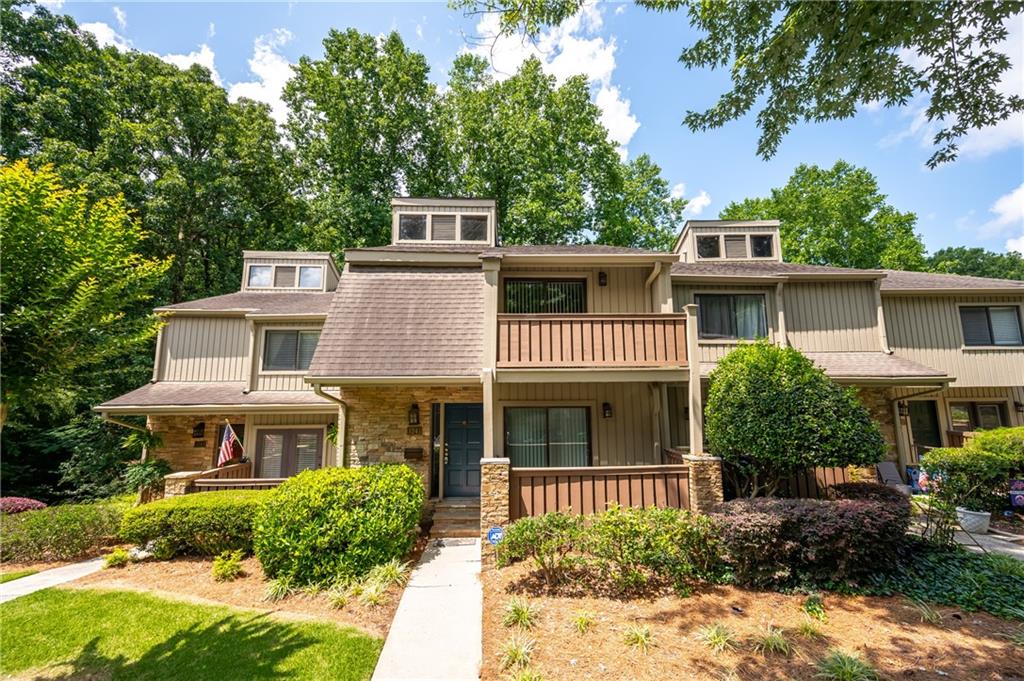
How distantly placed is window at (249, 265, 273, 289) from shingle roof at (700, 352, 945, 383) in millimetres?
13860

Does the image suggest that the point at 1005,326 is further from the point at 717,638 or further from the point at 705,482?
the point at 717,638

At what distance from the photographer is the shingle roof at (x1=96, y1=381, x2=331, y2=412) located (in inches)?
422

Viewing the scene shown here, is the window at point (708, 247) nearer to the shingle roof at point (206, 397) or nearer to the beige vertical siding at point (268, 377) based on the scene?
the beige vertical siding at point (268, 377)

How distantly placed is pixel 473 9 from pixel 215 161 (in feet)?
64.9

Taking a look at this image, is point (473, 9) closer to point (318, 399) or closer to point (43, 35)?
point (318, 399)

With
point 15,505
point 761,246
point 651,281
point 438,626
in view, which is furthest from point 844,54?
point 15,505

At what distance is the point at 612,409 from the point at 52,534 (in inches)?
437

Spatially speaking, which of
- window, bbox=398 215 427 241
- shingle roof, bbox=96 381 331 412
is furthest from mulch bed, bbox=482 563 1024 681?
window, bbox=398 215 427 241

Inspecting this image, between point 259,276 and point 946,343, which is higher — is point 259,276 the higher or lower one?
the higher one

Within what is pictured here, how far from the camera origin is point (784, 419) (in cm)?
696

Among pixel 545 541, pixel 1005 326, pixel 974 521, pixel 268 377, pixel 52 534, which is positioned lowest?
pixel 52 534

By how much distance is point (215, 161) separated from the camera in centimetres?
1922

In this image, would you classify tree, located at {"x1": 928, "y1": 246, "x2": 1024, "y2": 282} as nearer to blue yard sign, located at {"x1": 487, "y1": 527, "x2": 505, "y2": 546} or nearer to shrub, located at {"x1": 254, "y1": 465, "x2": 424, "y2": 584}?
blue yard sign, located at {"x1": 487, "y1": 527, "x2": 505, "y2": 546}

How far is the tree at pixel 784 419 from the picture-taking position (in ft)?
22.3
